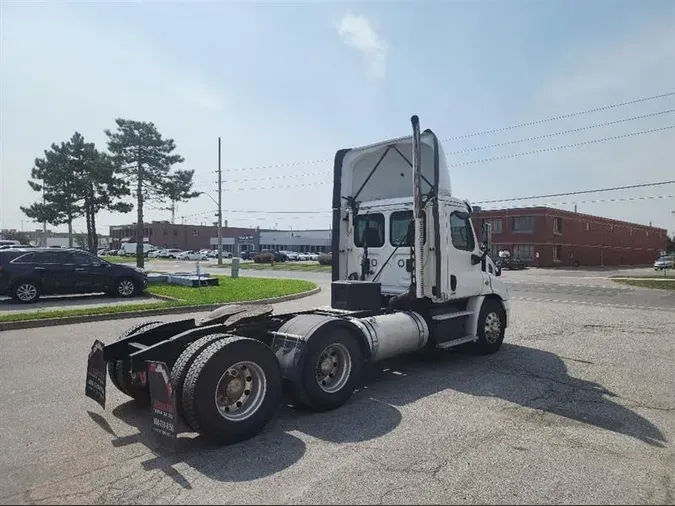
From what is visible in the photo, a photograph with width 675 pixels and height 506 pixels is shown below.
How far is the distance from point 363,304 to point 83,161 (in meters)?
33.8

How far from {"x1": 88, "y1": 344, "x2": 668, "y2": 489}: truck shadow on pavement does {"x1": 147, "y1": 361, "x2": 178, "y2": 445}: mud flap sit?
161mm

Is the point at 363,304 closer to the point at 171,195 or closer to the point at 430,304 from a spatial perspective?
the point at 430,304

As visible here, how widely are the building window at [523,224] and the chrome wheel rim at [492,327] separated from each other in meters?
53.8

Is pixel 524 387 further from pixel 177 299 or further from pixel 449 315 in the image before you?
pixel 177 299

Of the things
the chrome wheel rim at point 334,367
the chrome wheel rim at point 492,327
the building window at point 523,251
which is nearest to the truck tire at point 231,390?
the chrome wheel rim at point 334,367

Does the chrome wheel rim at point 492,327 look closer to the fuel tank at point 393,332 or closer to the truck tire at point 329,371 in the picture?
the fuel tank at point 393,332

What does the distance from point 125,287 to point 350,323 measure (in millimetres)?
12185

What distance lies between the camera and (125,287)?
15.5 metres

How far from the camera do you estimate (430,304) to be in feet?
24.0

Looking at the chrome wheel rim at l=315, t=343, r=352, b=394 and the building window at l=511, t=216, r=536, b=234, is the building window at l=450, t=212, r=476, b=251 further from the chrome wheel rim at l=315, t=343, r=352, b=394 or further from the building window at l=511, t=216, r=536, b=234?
the building window at l=511, t=216, r=536, b=234

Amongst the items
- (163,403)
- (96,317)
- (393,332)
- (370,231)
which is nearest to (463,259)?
(370,231)

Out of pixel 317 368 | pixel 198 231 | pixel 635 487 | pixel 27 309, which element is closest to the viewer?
pixel 635 487

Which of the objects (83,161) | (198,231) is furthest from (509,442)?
(198,231)

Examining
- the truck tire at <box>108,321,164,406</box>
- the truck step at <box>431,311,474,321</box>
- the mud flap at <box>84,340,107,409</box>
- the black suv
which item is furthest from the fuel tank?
the black suv
